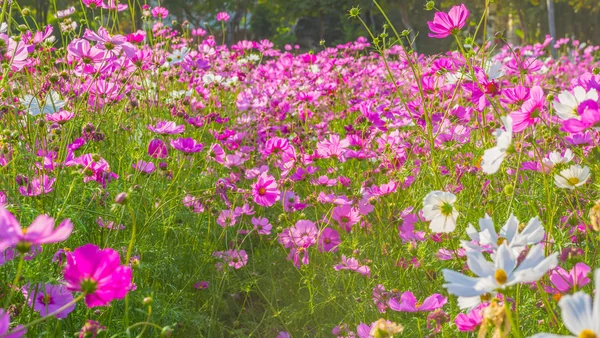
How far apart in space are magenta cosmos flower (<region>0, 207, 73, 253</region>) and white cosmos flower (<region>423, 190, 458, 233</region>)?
0.61m

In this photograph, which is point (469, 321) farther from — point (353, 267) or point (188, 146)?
point (188, 146)

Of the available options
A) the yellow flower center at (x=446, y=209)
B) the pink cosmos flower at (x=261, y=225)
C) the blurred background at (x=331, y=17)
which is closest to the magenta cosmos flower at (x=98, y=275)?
the yellow flower center at (x=446, y=209)

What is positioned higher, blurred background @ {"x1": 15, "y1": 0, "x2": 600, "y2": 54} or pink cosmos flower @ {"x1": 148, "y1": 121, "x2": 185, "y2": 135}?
pink cosmos flower @ {"x1": 148, "y1": 121, "x2": 185, "y2": 135}

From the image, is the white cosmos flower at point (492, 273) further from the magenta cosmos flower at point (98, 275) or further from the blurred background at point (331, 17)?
the blurred background at point (331, 17)

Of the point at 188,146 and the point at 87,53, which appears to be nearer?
the point at 87,53

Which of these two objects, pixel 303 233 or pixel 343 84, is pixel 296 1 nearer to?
pixel 343 84

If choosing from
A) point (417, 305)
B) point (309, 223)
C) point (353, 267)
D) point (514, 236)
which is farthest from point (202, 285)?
point (514, 236)

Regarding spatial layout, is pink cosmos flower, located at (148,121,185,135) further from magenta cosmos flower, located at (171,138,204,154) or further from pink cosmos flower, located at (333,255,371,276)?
pink cosmos flower, located at (333,255,371,276)

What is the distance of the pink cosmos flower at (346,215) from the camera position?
1579 millimetres

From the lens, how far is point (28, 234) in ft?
2.02

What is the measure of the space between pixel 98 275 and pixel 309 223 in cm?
84

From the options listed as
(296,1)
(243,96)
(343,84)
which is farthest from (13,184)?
(296,1)

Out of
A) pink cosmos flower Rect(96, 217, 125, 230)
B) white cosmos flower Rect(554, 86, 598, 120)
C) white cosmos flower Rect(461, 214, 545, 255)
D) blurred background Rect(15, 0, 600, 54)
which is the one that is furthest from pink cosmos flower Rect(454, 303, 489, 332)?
blurred background Rect(15, 0, 600, 54)

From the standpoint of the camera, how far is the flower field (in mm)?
773
